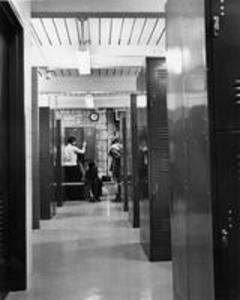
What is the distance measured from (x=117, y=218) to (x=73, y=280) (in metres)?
A: 4.46

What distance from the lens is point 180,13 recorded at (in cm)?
268

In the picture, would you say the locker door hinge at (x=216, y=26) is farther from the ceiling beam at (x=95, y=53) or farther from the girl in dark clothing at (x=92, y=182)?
the girl in dark clothing at (x=92, y=182)

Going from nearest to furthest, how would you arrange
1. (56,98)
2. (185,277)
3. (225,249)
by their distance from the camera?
(225,249)
(185,277)
(56,98)

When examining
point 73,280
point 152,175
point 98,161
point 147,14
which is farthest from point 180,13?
point 98,161

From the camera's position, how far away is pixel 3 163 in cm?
358

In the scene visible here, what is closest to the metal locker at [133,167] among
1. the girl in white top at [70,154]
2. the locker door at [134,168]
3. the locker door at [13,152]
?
the locker door at [134,168]

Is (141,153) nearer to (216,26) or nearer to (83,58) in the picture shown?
(83,58)

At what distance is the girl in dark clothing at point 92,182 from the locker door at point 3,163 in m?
8.42

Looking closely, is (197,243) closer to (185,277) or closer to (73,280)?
(185,277)

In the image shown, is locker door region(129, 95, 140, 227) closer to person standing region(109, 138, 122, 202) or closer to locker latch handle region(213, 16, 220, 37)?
person standing region(109, 138, 122, 202)

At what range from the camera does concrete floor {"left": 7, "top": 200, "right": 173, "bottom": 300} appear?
363 centimetres

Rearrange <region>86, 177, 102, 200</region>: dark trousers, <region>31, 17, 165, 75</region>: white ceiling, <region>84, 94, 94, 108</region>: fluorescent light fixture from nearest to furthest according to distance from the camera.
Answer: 1. <region>31, 17, 165, 75</region>: white ceiling
2. <region>84, 94, 94, 108</region>: fluorescent light fixture
3. <region>86, 177, 102, 200</region>: dark trousers

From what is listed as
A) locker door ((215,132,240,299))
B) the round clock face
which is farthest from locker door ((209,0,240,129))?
the round clock face

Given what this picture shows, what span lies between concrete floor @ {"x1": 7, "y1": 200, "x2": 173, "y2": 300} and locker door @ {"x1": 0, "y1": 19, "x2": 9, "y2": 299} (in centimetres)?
34
